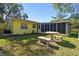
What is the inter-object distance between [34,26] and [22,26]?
232 millimetres

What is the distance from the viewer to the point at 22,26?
4848 mm

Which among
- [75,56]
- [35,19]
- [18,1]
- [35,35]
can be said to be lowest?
[75,56]

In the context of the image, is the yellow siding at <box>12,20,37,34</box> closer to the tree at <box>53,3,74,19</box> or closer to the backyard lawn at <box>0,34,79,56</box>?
the backyard lawn at <box>0,34,79,56</box>

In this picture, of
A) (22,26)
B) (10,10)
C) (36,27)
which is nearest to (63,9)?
(36,27)

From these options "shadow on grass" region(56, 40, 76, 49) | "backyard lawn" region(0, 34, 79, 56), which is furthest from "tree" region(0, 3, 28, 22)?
"shadow on grass" region(56, 40, 76, 49)

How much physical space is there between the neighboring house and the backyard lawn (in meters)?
0.11

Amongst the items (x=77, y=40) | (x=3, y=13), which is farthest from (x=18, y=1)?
(x=77, y=40)

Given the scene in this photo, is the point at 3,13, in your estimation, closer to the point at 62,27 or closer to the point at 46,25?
the point at 46,25

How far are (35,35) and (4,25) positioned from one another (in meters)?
0.59

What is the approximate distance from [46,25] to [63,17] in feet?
1.19

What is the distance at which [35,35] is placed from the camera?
480 cm

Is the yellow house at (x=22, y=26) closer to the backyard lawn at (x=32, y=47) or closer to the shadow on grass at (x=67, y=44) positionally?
the backyard lawn at (x=32, y=47)

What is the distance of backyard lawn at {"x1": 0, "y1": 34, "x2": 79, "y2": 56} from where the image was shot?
15.4 feet

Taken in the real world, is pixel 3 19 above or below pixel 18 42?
above
